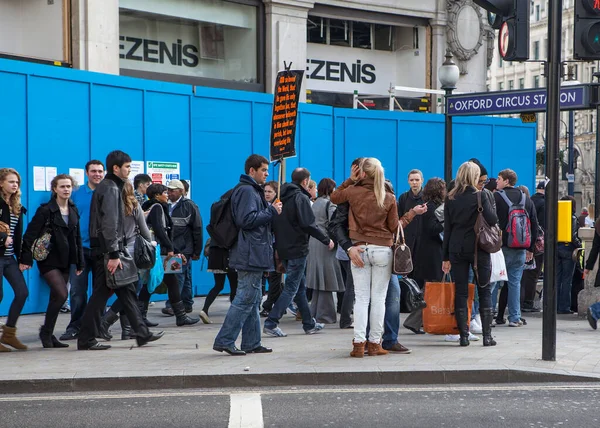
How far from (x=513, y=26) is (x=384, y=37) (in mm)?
12530

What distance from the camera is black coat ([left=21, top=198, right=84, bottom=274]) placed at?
9812mm

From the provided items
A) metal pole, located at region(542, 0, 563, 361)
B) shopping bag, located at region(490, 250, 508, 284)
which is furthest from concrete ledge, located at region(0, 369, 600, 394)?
shopping bag, located at region(490, 250, 508, 284)

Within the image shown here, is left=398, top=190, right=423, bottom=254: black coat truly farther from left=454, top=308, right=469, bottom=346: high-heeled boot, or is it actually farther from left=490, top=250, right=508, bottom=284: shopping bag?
left=454, top=308, right=469, bottom=346: high-heeled boot

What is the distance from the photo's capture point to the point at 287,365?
8.71 m

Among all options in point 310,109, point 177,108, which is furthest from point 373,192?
point 310,109

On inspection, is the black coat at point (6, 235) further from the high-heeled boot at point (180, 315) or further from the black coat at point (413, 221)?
the black coat at point (413, 221)

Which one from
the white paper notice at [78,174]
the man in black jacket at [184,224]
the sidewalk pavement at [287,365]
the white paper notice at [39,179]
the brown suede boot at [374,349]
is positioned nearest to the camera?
the sidewalk pavement at [287,365]

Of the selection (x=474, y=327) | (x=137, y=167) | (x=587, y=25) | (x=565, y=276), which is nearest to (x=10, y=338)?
(x=474, y=327)

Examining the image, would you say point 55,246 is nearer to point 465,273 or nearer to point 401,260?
point 401,260

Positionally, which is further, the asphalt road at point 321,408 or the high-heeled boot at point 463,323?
the high-heeled boot at point 463,323

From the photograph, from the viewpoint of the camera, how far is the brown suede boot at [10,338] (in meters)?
9.81

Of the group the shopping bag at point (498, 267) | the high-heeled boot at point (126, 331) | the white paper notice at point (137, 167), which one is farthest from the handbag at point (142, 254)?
the white paper notice at point (137, 167)

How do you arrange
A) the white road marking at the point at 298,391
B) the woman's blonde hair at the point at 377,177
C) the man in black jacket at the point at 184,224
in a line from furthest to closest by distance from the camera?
the man in black jacket at the point at 184,224 < the woman's blonde hair at the point at 377,177 < the white road marking at the point at 298,391

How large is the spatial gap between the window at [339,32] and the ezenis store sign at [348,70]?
0.10 m
